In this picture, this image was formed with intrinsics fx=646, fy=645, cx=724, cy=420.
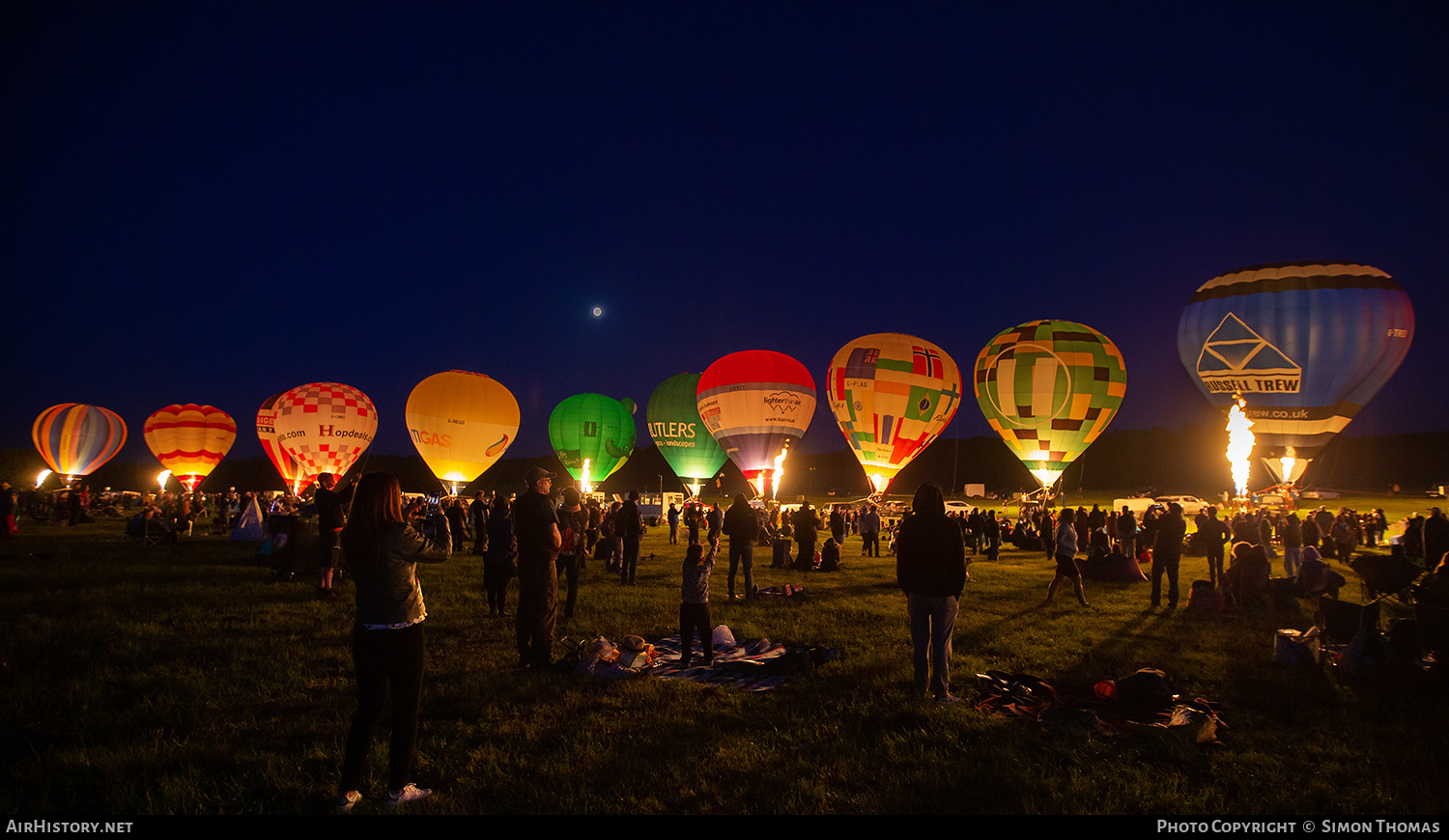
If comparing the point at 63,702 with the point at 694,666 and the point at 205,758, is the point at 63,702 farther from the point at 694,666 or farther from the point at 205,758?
the point at 694,666

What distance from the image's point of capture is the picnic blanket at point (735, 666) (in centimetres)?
561

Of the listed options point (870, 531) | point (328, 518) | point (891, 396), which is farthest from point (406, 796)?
point (891, 396)

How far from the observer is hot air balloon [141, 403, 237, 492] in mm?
31266

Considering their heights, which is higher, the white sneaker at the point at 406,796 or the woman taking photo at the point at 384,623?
the woman taking photo at the point at 384,623

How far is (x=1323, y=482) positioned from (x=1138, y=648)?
229 ft

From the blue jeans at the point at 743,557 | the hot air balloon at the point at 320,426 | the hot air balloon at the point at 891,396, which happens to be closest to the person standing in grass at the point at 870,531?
the hot air balloon at the point at 891,396

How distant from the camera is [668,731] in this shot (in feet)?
14.6

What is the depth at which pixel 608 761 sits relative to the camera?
3.90 metres

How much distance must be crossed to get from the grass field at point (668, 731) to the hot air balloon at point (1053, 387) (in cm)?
1325

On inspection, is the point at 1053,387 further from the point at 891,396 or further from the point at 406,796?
the point at 406,796

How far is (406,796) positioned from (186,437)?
37344 mm

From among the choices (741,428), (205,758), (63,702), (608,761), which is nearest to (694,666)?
(608,761)

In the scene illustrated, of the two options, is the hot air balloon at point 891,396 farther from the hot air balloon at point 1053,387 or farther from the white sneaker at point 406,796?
the white sneaker at point 406,796

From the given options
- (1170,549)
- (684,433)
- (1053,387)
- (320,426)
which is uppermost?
(1053,387)
